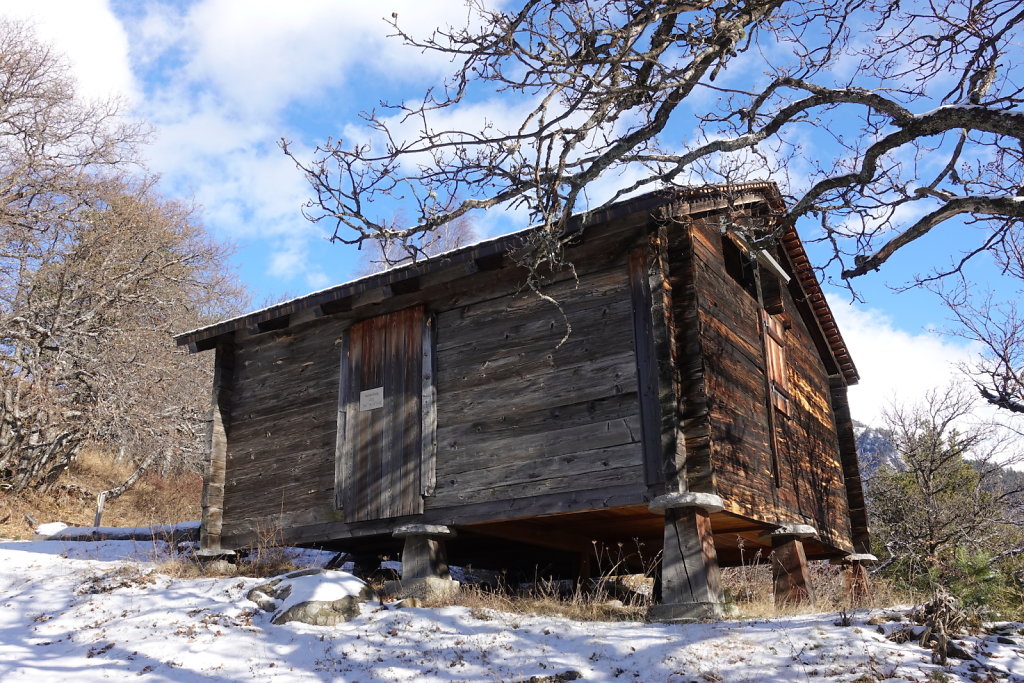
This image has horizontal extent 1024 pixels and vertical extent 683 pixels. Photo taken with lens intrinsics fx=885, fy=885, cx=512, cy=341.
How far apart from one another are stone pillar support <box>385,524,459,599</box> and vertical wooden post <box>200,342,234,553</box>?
318 centimetres

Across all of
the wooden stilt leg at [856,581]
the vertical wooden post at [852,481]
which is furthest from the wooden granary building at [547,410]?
the vertical wooden post at [852,481]

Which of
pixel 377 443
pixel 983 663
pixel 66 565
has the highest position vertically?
pixel 377 443

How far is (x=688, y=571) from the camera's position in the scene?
29.8 ft

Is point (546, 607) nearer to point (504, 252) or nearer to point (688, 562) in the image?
point (688, 562)

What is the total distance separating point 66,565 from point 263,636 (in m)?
4.24

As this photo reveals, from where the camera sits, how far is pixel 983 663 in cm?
671

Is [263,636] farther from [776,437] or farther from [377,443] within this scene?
[776,437]

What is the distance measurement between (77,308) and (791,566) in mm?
19130

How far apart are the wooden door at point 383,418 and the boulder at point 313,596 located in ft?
3.74

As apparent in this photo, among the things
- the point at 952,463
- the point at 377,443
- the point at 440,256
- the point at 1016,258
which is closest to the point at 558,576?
the point at 377,443

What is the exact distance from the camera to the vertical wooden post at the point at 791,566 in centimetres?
1102

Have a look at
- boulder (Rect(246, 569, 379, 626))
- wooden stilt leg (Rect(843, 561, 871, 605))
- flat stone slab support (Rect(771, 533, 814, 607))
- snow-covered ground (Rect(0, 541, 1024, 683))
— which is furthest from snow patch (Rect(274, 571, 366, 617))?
wooden stilt leg (Rect(843, 561, 871, 605))

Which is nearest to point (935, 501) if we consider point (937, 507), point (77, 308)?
point (937, 507)

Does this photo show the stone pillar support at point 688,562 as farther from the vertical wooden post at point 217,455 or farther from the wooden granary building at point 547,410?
Answer: the vertical wooden post at point 217,455
